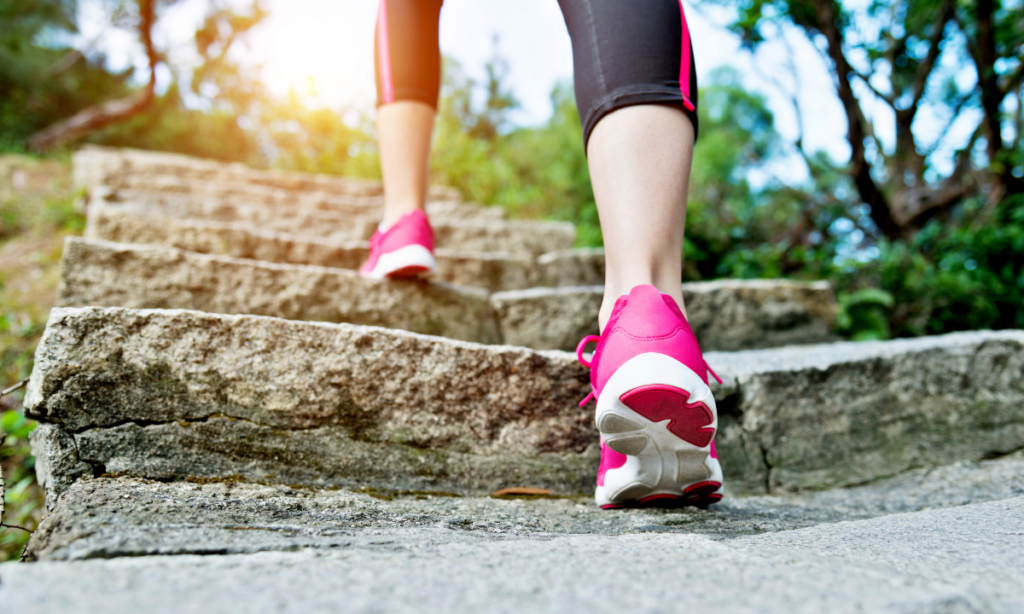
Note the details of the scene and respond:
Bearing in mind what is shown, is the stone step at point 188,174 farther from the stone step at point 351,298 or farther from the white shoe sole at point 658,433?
the white shoe sole at point 658,433

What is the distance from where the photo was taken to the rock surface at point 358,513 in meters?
0.55

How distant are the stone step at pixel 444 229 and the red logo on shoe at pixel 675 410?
1.80m

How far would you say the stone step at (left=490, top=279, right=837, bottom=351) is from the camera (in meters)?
1.50

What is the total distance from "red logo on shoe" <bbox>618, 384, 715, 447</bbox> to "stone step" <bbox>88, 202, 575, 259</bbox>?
1799 millimetres

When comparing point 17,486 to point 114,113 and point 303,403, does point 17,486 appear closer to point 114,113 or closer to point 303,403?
point 303,403

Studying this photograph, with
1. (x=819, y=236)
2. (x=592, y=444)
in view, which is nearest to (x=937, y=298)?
(x=819, y=236)

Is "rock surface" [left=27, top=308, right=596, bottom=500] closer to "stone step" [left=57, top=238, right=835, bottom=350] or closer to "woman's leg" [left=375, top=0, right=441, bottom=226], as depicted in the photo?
"stone step" [left=57, top=238, right=835, bottom=350]

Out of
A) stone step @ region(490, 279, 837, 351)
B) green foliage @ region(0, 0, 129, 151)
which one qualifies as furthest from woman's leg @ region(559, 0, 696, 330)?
green foliage @ region(0, 0, 129, 151)

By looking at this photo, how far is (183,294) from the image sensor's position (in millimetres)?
1271

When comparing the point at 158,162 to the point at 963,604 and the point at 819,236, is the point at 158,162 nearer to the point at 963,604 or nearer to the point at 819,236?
the point at 963,604

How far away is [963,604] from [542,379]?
0.72m

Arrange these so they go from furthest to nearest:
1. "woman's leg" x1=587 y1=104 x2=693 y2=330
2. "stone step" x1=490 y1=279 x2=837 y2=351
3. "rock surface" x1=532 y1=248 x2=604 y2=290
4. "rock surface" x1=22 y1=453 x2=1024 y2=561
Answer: "rock surface" x1=532 y1=248 x2=604 y2=290, "stone step" x1=490 y1=279 x2=837 y2=351, "woman's leg" x1=587 y1=104 x2=693 y2=330, "rock surface" x1=22 y1=453 x2=1024 y2=561

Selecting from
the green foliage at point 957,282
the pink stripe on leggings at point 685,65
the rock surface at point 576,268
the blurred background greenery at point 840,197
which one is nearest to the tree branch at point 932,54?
the blurred background greenery at point 840,197

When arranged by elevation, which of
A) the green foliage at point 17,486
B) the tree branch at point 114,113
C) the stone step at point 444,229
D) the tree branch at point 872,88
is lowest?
the green foliage at point 17,486
